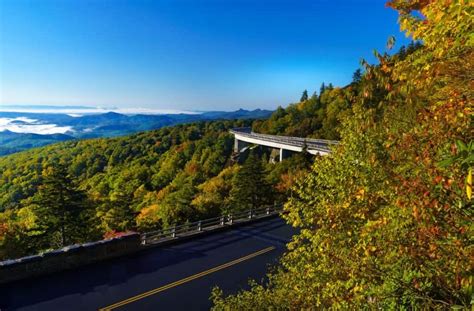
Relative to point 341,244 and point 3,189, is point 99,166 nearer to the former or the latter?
point 3,189

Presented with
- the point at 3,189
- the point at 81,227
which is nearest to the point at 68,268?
the point at 81,227

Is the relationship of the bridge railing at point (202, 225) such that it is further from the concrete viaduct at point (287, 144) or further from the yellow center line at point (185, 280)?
the concrete viaduct at point (287, 144)

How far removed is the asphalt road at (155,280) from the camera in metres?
11.7

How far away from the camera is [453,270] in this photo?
4520 millimetres

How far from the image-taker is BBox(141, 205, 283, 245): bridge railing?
1822 centimetres

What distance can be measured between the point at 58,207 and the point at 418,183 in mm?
32032

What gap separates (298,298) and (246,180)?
82.6ft

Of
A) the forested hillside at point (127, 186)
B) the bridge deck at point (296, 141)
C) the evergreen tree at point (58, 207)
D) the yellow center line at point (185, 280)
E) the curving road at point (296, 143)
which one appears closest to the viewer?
the yellow center line at point (185, 280)

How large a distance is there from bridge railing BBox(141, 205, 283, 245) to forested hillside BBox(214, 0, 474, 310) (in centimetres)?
1072

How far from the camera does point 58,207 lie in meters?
29.6

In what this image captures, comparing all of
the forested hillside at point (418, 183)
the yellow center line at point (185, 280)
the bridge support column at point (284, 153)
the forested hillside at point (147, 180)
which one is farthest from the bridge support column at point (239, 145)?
the forested hillside at point (418, 183)

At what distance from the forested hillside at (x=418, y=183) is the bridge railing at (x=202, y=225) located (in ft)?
35.2

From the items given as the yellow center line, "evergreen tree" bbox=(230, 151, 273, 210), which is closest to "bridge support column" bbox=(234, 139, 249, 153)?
"evergreen tree" bbox=(230, 151, 273, 210)

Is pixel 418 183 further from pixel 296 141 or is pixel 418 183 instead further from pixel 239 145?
pixel 239 145
